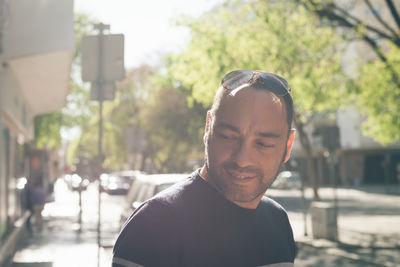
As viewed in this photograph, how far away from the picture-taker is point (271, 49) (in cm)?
1619

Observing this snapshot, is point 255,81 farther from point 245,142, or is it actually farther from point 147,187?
point 147,187

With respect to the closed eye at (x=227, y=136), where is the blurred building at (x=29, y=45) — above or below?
above

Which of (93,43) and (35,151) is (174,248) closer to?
(93,43)

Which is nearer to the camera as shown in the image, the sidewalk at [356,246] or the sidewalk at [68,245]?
the sidewalk at [356,246]

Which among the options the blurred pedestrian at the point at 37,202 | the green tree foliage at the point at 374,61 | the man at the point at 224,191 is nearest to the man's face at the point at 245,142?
the man at the point at 224,191

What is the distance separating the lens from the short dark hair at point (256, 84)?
178cm

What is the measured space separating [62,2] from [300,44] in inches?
279

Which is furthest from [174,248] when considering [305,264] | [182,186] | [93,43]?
[305,264]

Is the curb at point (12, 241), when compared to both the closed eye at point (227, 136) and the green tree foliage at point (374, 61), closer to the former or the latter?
the green tree foliage at point (374, 61)

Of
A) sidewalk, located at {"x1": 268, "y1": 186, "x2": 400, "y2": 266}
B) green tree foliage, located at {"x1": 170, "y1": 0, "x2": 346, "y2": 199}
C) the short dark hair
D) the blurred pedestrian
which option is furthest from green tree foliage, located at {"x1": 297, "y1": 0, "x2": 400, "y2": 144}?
the short dark hair

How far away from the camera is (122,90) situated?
4912 cm

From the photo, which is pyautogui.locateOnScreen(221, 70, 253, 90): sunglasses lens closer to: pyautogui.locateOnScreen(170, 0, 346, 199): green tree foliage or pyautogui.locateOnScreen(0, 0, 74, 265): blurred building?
pyautogui.locateOnScreen(0, 0, 74, 265): blurred building

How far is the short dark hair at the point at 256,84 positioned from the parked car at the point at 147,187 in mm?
6081

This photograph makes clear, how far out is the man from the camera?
171cm
